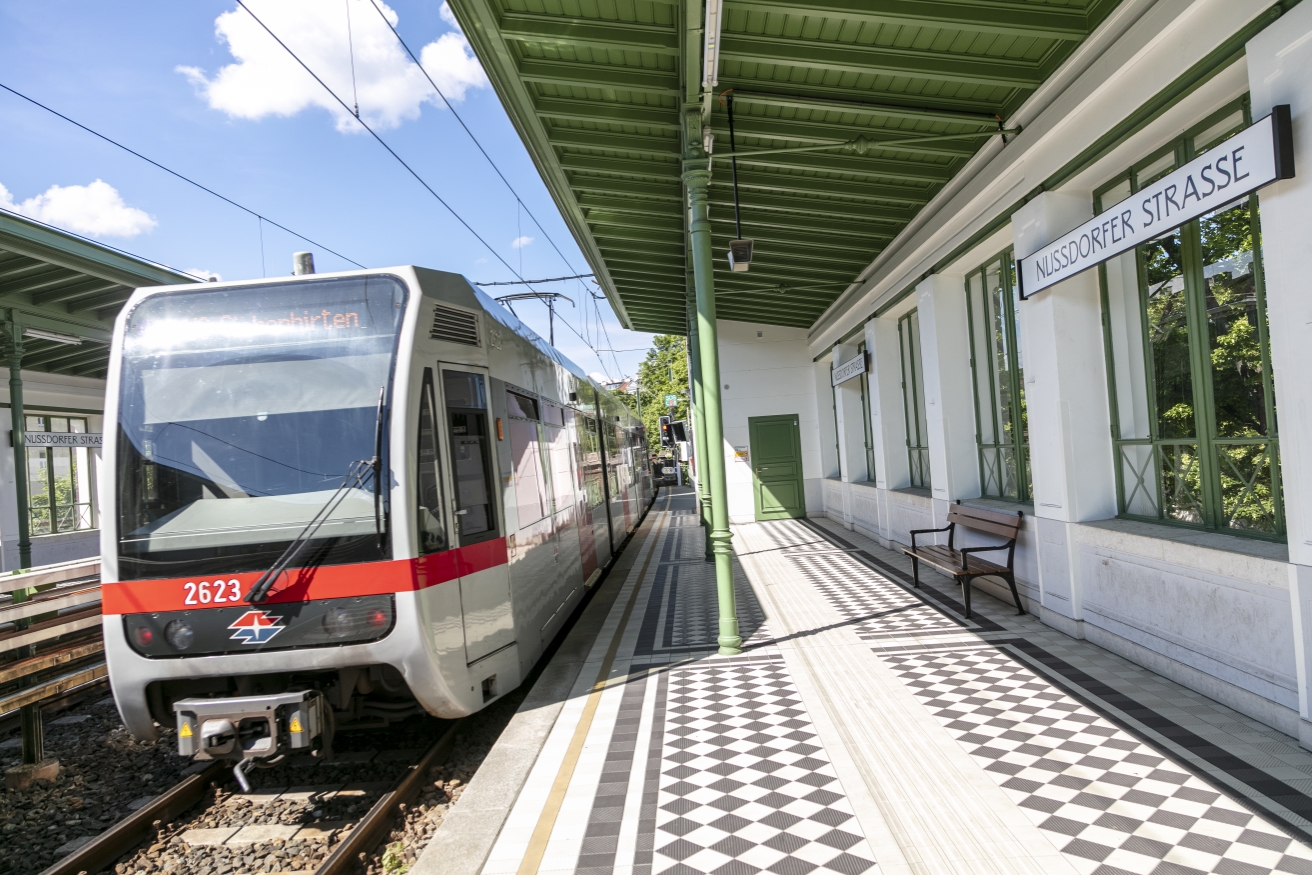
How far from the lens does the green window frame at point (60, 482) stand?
1727 cm

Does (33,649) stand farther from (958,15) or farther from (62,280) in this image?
(958,15)

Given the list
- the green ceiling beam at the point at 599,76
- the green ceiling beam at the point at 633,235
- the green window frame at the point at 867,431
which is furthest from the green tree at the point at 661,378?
the green ceiling beam at the point at 599,76

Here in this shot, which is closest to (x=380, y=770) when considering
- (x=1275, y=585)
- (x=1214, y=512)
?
(x=1275, y=585)

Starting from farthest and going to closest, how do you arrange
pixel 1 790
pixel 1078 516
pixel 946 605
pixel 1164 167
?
pixel 946 605 → pixel 1078 516 → pixel 1164 167 → pixel 1 790

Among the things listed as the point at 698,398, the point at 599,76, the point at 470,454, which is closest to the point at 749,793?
the point at 470,454

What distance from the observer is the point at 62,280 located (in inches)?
446

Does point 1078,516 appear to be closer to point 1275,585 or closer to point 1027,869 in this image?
point 1275,585

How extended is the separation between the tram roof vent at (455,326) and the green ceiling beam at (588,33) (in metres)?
2.51

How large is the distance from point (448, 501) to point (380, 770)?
1.87 meters

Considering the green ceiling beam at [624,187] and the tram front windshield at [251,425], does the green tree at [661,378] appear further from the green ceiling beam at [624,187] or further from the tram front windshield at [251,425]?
the tram front windshield at [251,425]

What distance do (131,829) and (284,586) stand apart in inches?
56.7

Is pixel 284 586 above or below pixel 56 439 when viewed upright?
below

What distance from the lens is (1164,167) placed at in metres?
5.52

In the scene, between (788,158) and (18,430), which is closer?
(788,158)
